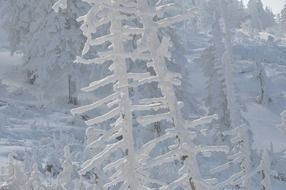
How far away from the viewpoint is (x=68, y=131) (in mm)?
22797

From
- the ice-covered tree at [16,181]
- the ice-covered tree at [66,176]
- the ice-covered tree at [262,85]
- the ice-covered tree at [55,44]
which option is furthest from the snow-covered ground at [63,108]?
the ice-covered tree at [16,181]

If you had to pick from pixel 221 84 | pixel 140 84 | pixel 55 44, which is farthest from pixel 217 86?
pixel 140 84

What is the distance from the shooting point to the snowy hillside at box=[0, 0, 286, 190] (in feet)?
13.0

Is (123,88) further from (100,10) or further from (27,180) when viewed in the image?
(27,180)

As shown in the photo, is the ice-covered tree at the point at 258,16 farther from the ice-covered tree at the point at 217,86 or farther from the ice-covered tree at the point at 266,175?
the ice-covered tree at the point at 266,175

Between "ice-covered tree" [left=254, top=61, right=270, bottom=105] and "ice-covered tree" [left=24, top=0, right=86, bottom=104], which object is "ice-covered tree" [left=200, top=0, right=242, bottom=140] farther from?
"ice-covered tree" [left=254, top=61, right=270, bottom=105]

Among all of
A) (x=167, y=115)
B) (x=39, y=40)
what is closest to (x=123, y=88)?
(x=167, y=115)

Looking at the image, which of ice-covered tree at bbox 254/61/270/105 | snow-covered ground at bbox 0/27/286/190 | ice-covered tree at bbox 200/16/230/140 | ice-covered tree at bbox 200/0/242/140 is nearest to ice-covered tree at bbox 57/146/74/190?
snow-covered ground at bbox 0/27/286/190

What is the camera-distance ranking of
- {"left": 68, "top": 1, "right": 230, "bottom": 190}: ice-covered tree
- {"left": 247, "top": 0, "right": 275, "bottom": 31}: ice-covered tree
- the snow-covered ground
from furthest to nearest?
{"left": 247, "top": 0, "right": 275, "bottom": 31}: ice-covered tree → the snow-covered ground → {"left": 68, "top": 1, "right": 230, "bottom": 190}: ice-covered tree

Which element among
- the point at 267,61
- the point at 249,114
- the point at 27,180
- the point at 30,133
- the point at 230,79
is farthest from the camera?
the point at 267,61

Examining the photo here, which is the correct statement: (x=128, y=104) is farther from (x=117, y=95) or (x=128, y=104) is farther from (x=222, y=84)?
(x=222, y=84)

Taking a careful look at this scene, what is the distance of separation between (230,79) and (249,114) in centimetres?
1598

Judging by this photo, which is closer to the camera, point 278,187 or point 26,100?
point 278,187

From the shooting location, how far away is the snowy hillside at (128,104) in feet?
13.0
